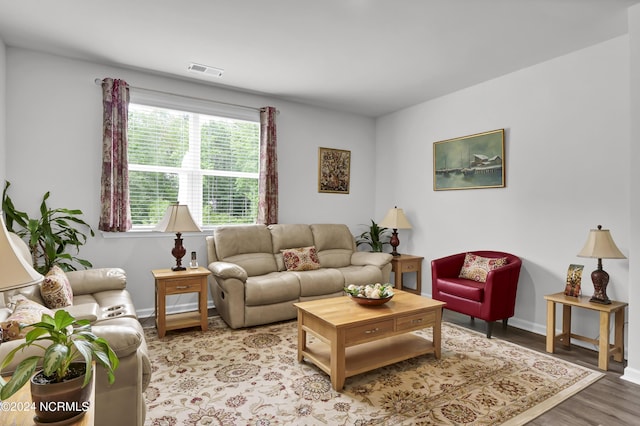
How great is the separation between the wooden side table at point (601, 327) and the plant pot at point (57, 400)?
3441mm

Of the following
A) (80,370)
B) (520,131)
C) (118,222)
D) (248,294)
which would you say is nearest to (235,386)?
(248,294)

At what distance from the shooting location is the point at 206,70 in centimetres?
400

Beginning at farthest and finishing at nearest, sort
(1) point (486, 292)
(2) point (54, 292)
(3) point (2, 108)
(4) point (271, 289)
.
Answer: (4) point (271, 289) → (1) point (486, 292) → (3) point (2, 108) → (2) point (54, 292)

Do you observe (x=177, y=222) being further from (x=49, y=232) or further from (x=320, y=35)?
(x=320, y=35)

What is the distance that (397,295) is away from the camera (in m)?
3.33

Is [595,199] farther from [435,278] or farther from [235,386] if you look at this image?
[235,386]

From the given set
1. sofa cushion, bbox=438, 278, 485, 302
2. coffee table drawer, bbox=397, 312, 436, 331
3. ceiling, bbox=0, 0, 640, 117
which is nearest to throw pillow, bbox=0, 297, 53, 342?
ceiling, bbox=0, 0, 640, 117

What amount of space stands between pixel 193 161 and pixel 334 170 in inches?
83.4

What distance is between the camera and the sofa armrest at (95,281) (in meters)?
3.19

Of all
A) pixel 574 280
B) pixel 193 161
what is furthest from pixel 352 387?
pixel 193 161

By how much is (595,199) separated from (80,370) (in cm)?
406

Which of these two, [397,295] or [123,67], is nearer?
[397,295]

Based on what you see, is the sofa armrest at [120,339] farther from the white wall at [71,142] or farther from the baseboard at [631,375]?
the baseboard at [631,375]

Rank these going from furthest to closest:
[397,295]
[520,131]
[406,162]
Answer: [406,162] < [520,131] < [397,295]
